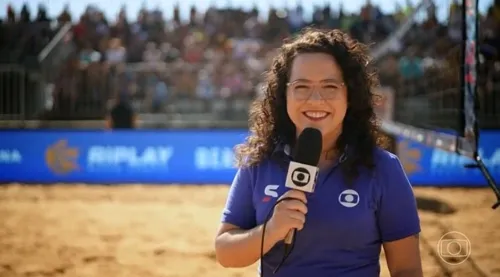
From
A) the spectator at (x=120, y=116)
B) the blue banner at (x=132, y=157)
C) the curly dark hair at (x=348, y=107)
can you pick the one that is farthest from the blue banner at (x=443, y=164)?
the curly dark hair at (x=348, y=107)

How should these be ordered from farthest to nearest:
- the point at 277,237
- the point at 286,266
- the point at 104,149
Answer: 1. the point at 104,149
2. the point at 286,266
3. the point at 277,237

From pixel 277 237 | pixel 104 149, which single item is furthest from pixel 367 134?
pixel 104 149

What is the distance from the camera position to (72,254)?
519 cm

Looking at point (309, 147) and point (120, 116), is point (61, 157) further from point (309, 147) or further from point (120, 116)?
point (309, 147)

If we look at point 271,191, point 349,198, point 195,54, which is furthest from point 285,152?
point 195,54

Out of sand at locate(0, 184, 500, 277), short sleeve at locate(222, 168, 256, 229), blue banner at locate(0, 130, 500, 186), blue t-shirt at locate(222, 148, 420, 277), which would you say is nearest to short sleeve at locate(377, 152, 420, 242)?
blue t-shirt at locate(222, 148, 420, 277)

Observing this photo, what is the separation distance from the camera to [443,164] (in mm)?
9766

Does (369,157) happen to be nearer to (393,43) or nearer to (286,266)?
(286,266)

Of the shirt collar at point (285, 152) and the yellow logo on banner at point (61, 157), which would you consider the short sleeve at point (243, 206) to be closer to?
the shirt collar at point (285, 152)

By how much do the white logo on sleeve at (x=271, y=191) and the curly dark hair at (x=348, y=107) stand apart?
0.10 m

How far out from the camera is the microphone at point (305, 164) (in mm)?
Answer: 1588

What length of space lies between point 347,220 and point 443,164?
27.8 ft

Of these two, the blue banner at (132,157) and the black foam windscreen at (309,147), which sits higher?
the black foam windscreen at (309,147)

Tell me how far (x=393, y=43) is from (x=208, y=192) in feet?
17.3
